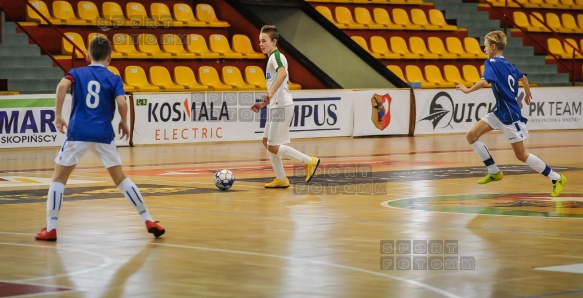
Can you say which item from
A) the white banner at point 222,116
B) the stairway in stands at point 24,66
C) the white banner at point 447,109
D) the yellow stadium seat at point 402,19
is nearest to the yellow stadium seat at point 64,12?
the stairway in stands at point 24,66

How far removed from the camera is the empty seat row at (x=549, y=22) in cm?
3600

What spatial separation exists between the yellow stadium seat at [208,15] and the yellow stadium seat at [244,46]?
0.60 m

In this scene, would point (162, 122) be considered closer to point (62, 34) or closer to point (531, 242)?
point (62, 34)

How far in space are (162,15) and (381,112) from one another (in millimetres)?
5839

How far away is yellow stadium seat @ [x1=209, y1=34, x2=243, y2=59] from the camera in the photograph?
92.9 ft

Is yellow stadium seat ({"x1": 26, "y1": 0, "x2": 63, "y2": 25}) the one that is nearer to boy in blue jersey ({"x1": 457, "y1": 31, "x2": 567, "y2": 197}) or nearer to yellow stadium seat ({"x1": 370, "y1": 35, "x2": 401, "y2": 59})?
yellow stadium seat ({"x1": 370, "y1": 35, "x2": 401, "y2": 59})

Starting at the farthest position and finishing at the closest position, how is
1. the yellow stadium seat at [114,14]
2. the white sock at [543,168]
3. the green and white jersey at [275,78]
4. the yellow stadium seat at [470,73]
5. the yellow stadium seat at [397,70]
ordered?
the yellow stadium seat at [470,73], the yellow stadium seat at [397,70], the yellow stadium seat at [114,14], the green and white jersey at [275,78], the white sock at [543,168]

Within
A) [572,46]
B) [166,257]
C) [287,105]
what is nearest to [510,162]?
[287,105]

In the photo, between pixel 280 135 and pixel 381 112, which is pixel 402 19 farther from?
pixel 280 135

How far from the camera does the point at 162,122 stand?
2423 centimetres

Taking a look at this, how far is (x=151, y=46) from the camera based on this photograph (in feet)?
89.8

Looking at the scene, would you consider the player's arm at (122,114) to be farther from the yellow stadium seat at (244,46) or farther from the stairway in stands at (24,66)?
the yellow stadium seat at (244,46)

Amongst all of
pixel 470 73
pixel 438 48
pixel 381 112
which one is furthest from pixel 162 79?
pixel 470 73

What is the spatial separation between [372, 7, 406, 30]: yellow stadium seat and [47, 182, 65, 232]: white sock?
23.5m
